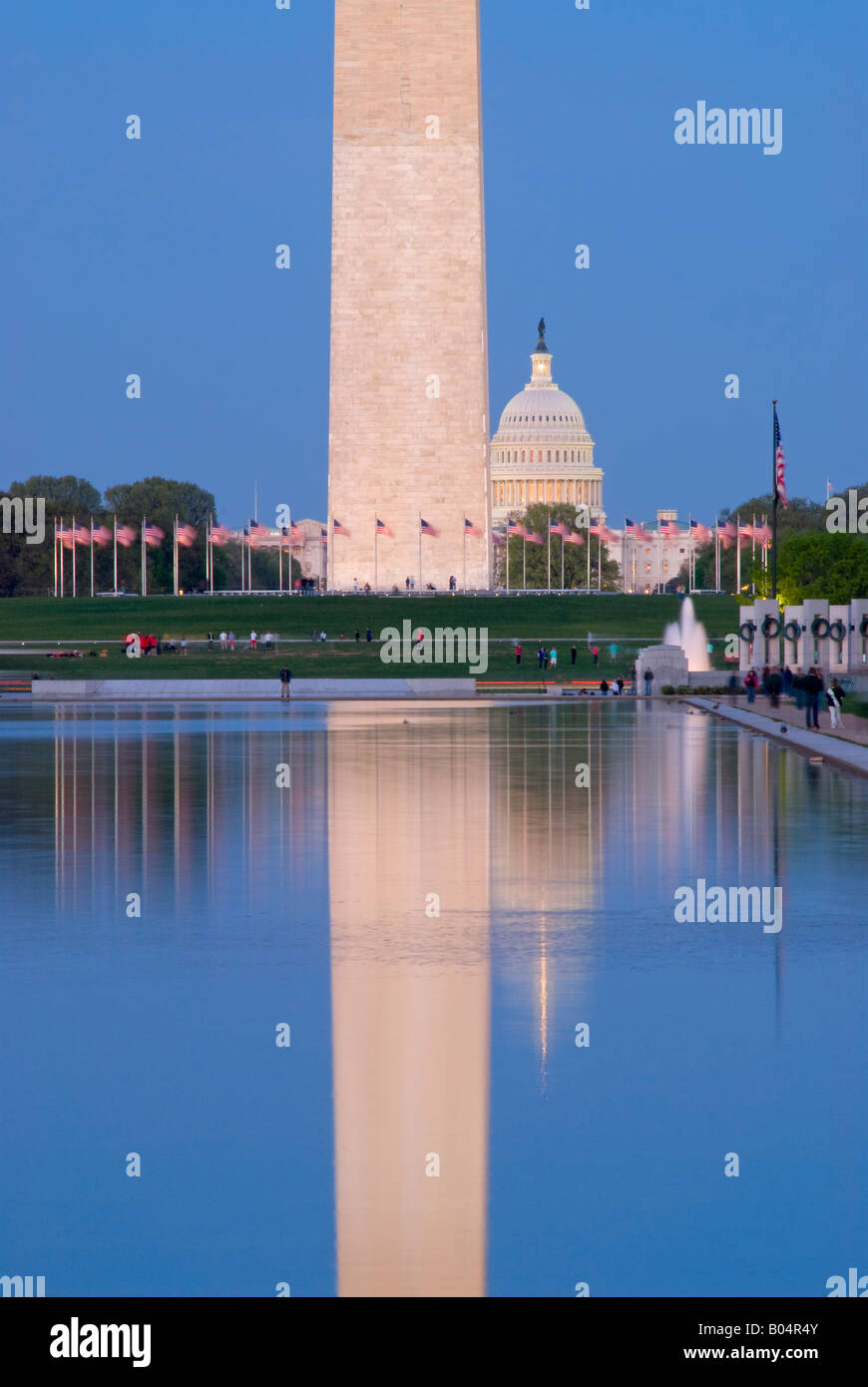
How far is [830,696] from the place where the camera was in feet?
116

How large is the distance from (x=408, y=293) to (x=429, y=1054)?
71.4 m

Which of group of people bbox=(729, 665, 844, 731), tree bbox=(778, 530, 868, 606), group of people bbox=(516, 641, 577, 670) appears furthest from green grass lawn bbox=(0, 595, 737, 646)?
group of people bbox=(729, 665, 844, 731)

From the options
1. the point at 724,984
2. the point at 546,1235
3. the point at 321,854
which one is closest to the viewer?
the point at 546,1235

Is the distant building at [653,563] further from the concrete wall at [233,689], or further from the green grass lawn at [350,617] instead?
the concrete wall at [233,689]

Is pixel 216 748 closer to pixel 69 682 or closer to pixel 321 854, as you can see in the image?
pixel 321 854

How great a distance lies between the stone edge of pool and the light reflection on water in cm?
732

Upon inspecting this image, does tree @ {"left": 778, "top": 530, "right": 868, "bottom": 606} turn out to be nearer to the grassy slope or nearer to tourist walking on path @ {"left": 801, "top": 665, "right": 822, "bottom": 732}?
the grassy slope

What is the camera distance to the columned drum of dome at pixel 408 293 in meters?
75.4

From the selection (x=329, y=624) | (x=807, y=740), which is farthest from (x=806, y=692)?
(x=329, y=624)

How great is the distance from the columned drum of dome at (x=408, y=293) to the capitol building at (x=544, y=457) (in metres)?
97.8

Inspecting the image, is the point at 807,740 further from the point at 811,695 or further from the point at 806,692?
the point at 806,692

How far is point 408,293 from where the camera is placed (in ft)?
258
